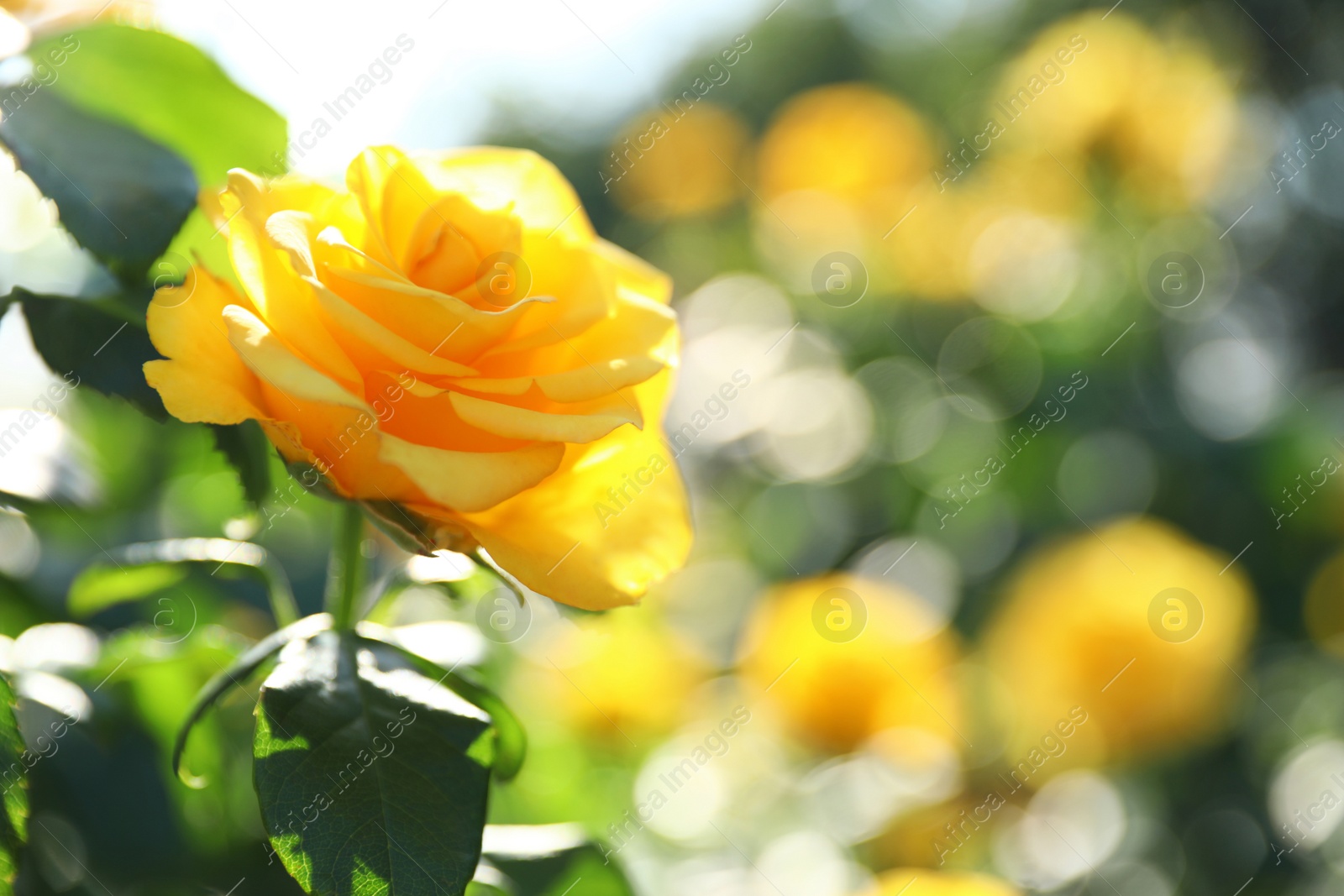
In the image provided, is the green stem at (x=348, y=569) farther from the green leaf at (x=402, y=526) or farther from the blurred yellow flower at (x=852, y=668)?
the blurred yellow flower at (x=852, y=668)

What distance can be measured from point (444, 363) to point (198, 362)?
0.08 metres

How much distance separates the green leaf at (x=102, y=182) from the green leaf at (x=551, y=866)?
0.26 metres

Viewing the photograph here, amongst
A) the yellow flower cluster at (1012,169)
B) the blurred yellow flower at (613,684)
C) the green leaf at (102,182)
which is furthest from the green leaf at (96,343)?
the yellow flower cluster at (1012,169)

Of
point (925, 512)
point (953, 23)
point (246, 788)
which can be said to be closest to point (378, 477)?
point (246, 788)

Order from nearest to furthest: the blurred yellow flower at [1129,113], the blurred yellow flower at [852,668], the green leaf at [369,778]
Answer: the green leaf at [369,778] → the blurred yellow flower at [852,668] → the blurred yellow flower at [1129,113]

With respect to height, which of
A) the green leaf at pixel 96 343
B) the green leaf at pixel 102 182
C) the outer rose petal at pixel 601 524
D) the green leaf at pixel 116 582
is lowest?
the green leaf at pixel 116 582

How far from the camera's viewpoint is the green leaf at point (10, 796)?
278mm

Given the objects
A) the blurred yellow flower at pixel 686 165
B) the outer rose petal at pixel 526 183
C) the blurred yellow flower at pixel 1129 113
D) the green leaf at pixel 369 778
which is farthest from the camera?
the blurred yellow flower at pixel 686 165

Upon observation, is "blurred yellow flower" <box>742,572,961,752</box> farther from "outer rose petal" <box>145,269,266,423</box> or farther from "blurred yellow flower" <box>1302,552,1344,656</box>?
"outer rose petal" <box>145,269,266,423</box>

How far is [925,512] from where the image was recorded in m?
1.37

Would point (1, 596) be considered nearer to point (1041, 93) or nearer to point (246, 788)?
point (246, 788)

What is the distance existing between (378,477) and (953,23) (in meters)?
3.58

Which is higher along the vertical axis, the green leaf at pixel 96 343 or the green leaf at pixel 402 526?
the green leaf at pixel 402 526

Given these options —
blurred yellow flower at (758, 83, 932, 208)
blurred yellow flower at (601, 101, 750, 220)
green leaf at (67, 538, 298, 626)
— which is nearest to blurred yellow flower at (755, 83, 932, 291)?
blurred yellow flower at (758, 83, 932, 208)
